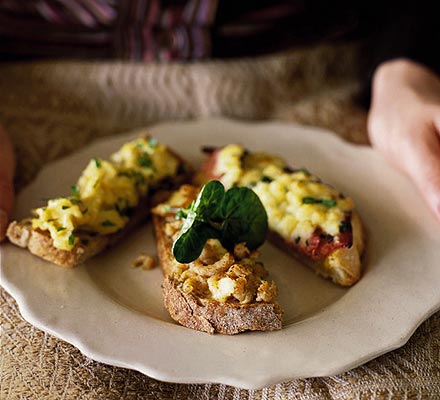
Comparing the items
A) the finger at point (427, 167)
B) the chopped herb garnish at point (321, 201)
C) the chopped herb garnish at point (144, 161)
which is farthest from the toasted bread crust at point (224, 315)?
the finger at point (427, 167)

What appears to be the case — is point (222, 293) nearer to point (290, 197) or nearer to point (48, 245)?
Result: point (290, 197)

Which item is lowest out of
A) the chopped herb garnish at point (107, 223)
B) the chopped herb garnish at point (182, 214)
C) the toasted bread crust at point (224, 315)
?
the chopped herb garnish at point (107, 223)

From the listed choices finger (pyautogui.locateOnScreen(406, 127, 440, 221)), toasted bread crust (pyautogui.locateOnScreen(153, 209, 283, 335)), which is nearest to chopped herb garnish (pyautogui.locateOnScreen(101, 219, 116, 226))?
toasted bread crust (pyautogui.locateOnScreen(153, 209, 283, 335))

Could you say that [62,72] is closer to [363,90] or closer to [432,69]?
[363,90]

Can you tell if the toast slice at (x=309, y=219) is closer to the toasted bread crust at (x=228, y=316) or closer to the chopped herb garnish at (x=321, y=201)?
the chopped herb garnish at (x=321, y=201)

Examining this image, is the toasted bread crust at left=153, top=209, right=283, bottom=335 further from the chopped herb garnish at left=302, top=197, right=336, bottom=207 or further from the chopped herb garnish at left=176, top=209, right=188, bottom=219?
the chopped herb garnish at left=302, top=197, right=336, bottom=207
